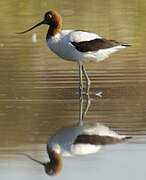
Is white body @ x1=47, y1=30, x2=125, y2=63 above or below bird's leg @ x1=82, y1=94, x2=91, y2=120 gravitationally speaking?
above

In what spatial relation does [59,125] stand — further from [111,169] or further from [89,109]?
[111,169]

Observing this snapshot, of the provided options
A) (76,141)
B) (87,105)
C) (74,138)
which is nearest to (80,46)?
(87,105)

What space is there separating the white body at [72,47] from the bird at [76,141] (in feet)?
8.45

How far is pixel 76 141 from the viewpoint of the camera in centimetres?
830

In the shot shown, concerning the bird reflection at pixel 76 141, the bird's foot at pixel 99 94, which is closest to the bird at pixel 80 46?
the bird's foot at pixel 99 94

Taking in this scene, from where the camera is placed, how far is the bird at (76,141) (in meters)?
7.63

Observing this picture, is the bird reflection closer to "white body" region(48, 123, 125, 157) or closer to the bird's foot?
"white body" region(48, 123, 125, 157)

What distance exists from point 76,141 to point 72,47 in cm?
343

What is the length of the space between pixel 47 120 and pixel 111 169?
233 cm

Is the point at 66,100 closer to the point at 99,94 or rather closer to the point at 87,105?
the point at 87,105

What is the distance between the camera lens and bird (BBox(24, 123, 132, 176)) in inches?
300

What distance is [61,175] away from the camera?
7.17 metres

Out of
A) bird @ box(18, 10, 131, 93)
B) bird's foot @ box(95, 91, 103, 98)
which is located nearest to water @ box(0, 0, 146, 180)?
bird's foot @ box(95, 91, 103, 98)

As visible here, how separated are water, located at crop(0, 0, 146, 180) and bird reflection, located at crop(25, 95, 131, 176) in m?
0.09
